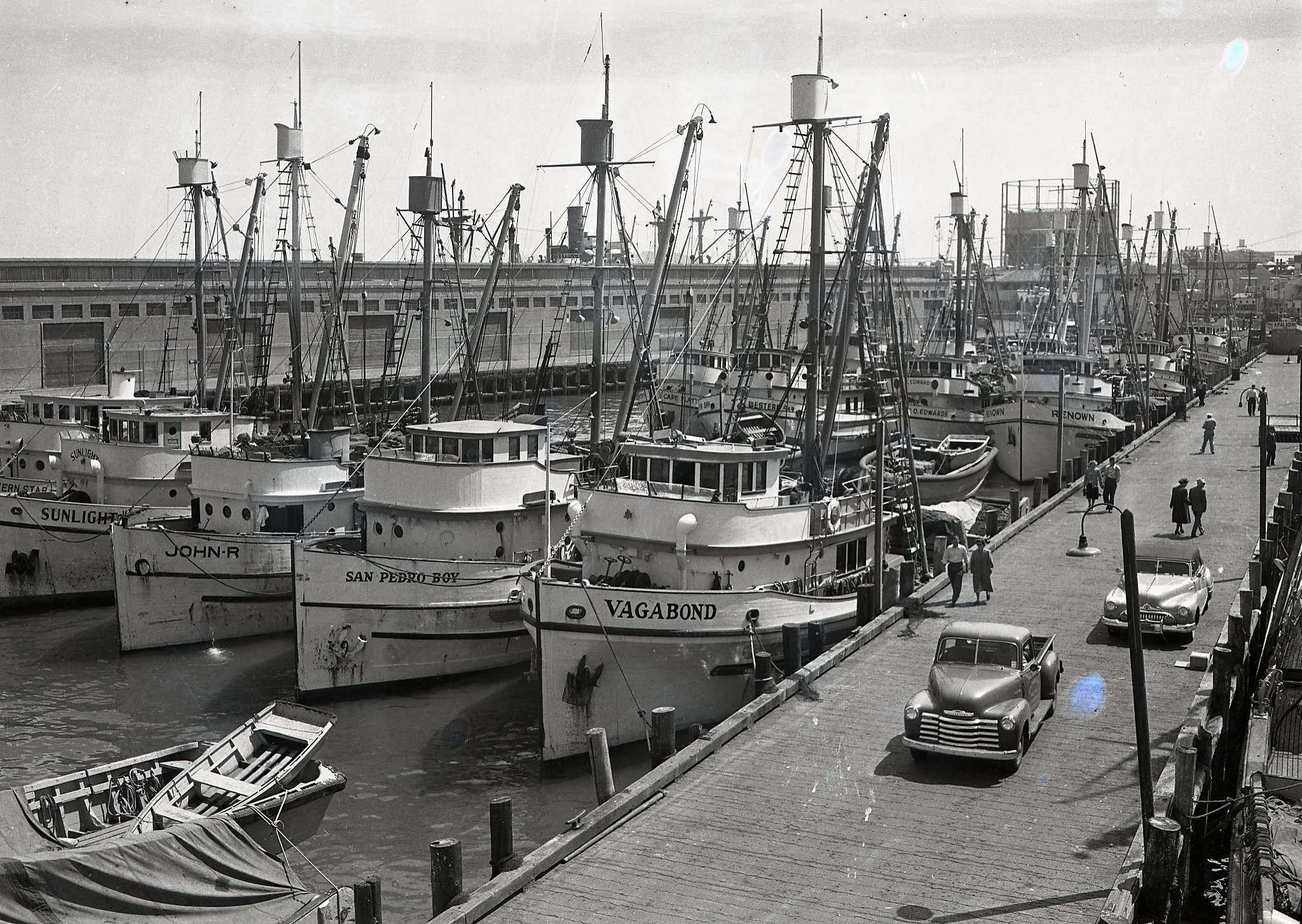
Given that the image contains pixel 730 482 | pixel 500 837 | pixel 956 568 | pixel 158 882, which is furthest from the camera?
pixel 730 482

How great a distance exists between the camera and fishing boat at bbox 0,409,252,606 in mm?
35219

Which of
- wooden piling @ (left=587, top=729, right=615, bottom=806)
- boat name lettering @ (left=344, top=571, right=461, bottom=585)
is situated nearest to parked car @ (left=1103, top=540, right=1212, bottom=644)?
wooden piling @ (left=587, top=729, right=615, bottom=806)

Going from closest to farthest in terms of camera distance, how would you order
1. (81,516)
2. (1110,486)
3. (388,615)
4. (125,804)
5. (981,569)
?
(125,804)
(981,569)
(388,615)
(1110,486)
(81,516)

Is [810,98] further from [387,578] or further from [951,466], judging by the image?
[951,466]

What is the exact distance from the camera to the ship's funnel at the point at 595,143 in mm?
36438

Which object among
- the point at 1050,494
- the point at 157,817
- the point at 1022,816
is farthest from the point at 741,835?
the point at 1050,494

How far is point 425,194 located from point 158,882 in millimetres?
25276

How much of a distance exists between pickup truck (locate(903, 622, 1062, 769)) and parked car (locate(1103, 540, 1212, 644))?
16.3 ft

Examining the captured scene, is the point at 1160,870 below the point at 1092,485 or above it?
below

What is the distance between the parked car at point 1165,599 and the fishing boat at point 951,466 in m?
18.3

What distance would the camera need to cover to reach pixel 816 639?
22.8 meters

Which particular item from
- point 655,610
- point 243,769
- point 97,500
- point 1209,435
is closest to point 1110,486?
point 1209,435

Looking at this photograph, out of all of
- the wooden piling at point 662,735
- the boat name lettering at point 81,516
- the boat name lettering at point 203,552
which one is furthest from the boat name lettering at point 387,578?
the boat name lettering at point 81,516

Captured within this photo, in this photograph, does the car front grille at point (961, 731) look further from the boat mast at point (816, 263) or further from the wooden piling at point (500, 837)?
the boat mast at point (816, 263)
